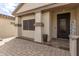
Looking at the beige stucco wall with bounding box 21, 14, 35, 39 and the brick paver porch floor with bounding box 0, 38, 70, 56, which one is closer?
the brick paver porch floor with bounding box 0, 38, 70, 56

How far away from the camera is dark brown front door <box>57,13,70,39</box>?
21.5 ft

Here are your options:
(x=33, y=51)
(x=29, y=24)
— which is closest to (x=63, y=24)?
(x=33, y=51)

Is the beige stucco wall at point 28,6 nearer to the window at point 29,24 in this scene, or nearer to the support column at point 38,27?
the support column at point 38,27

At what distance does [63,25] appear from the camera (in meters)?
6.75

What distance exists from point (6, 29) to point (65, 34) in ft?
10.9

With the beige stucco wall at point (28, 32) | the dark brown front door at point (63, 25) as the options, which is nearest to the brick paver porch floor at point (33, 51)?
the dark brown front door at point (63, 25)

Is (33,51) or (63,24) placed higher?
(63,24)

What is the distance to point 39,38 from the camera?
7215 millimetres

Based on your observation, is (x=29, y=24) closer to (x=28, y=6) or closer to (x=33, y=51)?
(x=28, y=6)

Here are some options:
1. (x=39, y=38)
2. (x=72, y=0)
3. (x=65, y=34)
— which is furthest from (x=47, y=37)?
(x=72, y=0)

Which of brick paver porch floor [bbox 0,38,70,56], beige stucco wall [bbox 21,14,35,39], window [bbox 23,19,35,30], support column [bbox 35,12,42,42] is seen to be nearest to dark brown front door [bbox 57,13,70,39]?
support column [bbox 35,12,42,42]

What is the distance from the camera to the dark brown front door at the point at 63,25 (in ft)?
21.5

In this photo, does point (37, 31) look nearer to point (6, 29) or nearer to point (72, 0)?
point (6, 29)

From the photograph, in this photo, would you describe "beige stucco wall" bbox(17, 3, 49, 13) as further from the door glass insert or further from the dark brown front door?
the door glass insert
